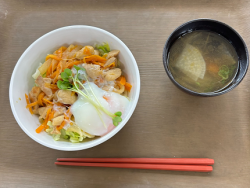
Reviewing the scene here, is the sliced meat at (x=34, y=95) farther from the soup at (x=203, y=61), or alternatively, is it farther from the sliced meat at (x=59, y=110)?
the soup at (x=203, y=61)

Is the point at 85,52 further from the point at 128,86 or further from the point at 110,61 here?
the point at 128,86

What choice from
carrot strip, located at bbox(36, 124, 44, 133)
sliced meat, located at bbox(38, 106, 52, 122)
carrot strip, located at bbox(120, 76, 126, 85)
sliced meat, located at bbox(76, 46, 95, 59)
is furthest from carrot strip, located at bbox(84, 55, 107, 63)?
carrot strip, located at bbox(36, 124, 44, 133)

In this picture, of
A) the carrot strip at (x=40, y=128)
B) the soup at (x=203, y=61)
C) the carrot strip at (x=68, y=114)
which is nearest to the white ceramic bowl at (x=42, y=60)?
the carrot strip at (x=40, y=128)

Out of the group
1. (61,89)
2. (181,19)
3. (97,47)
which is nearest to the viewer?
(61,89)

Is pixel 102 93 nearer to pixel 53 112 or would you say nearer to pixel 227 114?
pixel 53 112

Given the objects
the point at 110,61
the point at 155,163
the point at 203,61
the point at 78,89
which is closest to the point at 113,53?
the point at 110,61

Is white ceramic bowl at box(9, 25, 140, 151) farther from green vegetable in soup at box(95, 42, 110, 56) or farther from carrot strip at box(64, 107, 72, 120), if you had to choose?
carrot strip at box(64, 107, 72, 120)

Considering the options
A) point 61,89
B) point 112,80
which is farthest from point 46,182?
point 112,80
